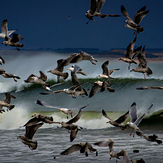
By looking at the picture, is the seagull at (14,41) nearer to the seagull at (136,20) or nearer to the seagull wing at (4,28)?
the seagull wing at (4,28)

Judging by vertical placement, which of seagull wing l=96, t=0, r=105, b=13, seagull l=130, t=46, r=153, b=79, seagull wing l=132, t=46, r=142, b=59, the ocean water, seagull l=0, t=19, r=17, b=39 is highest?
seagull wing l=96, t=0, r=105, b=13

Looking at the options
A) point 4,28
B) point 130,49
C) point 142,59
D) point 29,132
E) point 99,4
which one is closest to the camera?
point 29,132

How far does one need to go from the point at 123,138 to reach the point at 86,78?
18.5 m

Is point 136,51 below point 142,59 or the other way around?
the other way around

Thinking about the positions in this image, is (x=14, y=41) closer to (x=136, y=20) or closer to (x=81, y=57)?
(x=81, y=57)

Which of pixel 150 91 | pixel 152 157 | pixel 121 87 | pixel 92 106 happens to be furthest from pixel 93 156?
pixel 121 87

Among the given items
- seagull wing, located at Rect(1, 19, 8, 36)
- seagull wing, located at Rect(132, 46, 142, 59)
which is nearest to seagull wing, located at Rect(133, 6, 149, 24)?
seagull wing, located at Rect(132, 46, 142, 59)

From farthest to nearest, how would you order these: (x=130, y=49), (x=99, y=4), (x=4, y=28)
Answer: (x=4, y=28)
(x=130, y=49)
(x=99, y=4)

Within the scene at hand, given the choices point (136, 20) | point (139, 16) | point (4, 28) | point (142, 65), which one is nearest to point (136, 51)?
point (142, 65)

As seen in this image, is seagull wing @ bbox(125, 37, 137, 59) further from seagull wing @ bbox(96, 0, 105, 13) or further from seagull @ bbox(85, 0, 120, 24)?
seagull wing @ bbox(96, 0, 105, 13)

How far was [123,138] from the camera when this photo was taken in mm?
10070

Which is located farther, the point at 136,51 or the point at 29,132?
the point at 136,51

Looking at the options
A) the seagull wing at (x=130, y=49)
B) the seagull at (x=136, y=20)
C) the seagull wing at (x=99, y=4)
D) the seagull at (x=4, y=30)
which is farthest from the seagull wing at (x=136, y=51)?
the seagull at (x=4, y=30)

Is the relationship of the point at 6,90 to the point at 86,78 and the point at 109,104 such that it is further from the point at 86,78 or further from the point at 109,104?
the point at 109,104
